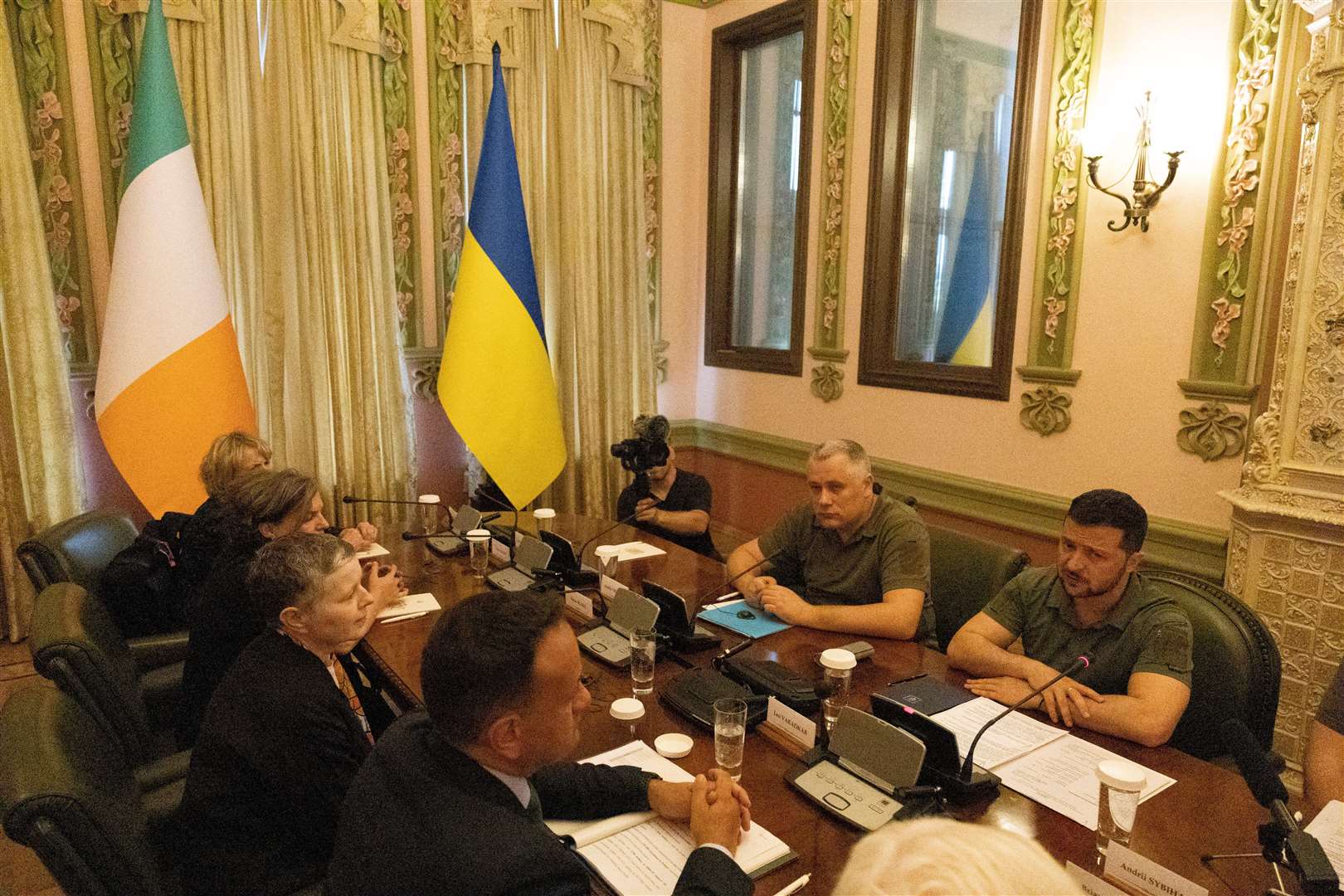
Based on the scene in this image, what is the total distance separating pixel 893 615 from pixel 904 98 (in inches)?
108

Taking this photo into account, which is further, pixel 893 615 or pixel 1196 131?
pixel 1196 131

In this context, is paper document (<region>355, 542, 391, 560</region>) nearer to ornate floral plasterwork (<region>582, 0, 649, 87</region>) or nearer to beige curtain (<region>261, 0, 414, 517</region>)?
beige curtain (<region>261, 0, 414, 517</region>)

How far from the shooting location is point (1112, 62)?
305 centimetres

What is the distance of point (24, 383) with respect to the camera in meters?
3.32

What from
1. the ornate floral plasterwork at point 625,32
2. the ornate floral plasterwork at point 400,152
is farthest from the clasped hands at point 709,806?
the ornate floral plasterwork at point 625,32

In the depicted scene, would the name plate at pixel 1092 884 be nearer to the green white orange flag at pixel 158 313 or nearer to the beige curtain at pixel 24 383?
the green white orange flag at pixel 158 313

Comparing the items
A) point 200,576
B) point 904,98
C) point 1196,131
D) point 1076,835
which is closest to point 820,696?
point 1076,835

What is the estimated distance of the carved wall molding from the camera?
3.13 m

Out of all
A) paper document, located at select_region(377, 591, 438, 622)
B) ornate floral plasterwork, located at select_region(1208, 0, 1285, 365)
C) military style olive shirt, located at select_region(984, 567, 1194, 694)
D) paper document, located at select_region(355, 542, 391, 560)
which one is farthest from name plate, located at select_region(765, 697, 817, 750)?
ornate floral plasterwork, located at select_region(1208, 0, 1285, 365)

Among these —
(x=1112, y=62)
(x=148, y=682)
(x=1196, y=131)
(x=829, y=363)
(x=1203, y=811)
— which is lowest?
(x=148, y=682)

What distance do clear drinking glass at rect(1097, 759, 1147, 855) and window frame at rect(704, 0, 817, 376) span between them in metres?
3.41

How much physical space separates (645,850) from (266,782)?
2.22 feet

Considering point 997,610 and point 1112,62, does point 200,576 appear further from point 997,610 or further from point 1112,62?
point 1112,62

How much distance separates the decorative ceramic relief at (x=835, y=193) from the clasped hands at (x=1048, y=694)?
2.63 m
